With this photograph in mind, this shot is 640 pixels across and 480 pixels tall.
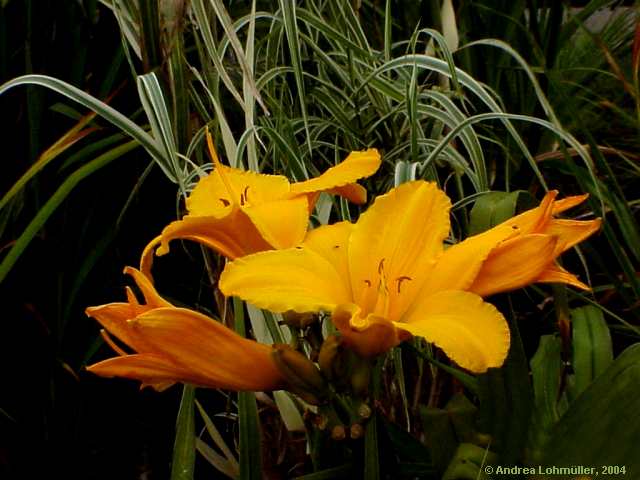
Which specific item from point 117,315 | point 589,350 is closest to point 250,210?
point 117,315

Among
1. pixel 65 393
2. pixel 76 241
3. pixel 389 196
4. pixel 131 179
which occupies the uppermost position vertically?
pixel 131 179

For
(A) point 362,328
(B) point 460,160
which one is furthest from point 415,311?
(B) point 460,160

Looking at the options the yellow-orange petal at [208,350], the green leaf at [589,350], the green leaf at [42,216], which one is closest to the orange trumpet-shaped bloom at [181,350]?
the yellow-orange petal at [208,350]

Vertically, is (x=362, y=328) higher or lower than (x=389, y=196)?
lower

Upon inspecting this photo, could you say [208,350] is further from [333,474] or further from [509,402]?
[509,402]

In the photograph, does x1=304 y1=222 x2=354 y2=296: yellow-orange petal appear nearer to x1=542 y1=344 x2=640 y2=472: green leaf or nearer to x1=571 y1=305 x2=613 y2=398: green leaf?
x1=542 y1=344 x2=640 y2=472: green leaf

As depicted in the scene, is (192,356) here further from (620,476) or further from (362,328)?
(620,476)
